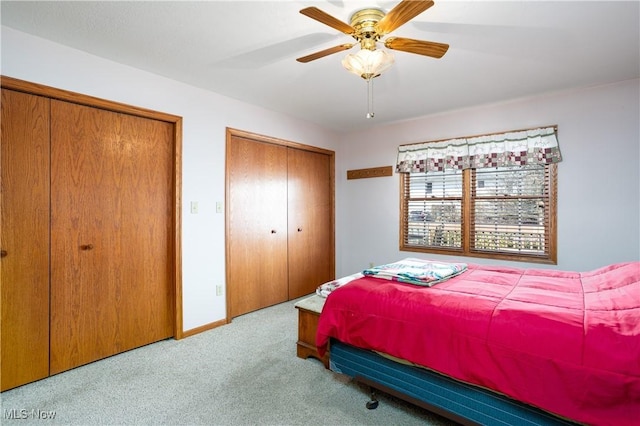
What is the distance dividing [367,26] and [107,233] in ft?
7.97

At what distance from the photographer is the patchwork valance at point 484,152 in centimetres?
317

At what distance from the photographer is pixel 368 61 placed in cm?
182

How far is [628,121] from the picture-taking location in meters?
2.84

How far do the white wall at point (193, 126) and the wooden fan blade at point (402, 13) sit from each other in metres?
1.98

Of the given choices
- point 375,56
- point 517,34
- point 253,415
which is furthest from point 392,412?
point 517,34

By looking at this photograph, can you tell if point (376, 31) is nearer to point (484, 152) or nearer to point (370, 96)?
point (370, 96)

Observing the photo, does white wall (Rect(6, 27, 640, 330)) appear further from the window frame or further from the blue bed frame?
the blue bed frame

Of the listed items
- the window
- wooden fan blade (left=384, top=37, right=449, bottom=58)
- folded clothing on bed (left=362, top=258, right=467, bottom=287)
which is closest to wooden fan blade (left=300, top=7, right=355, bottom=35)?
wooden fan blade (left=384, top=37, right=449, bottom=58)

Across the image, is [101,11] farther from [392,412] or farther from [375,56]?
[392,412]

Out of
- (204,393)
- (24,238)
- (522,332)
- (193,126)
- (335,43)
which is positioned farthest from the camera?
(193,126)

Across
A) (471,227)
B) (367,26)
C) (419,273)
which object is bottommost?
(419,273)

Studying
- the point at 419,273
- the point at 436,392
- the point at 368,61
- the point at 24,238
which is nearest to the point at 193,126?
the point at 24,238

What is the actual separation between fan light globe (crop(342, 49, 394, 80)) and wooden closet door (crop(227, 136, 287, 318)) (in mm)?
1797

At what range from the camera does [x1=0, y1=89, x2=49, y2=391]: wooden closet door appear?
2.03 m
